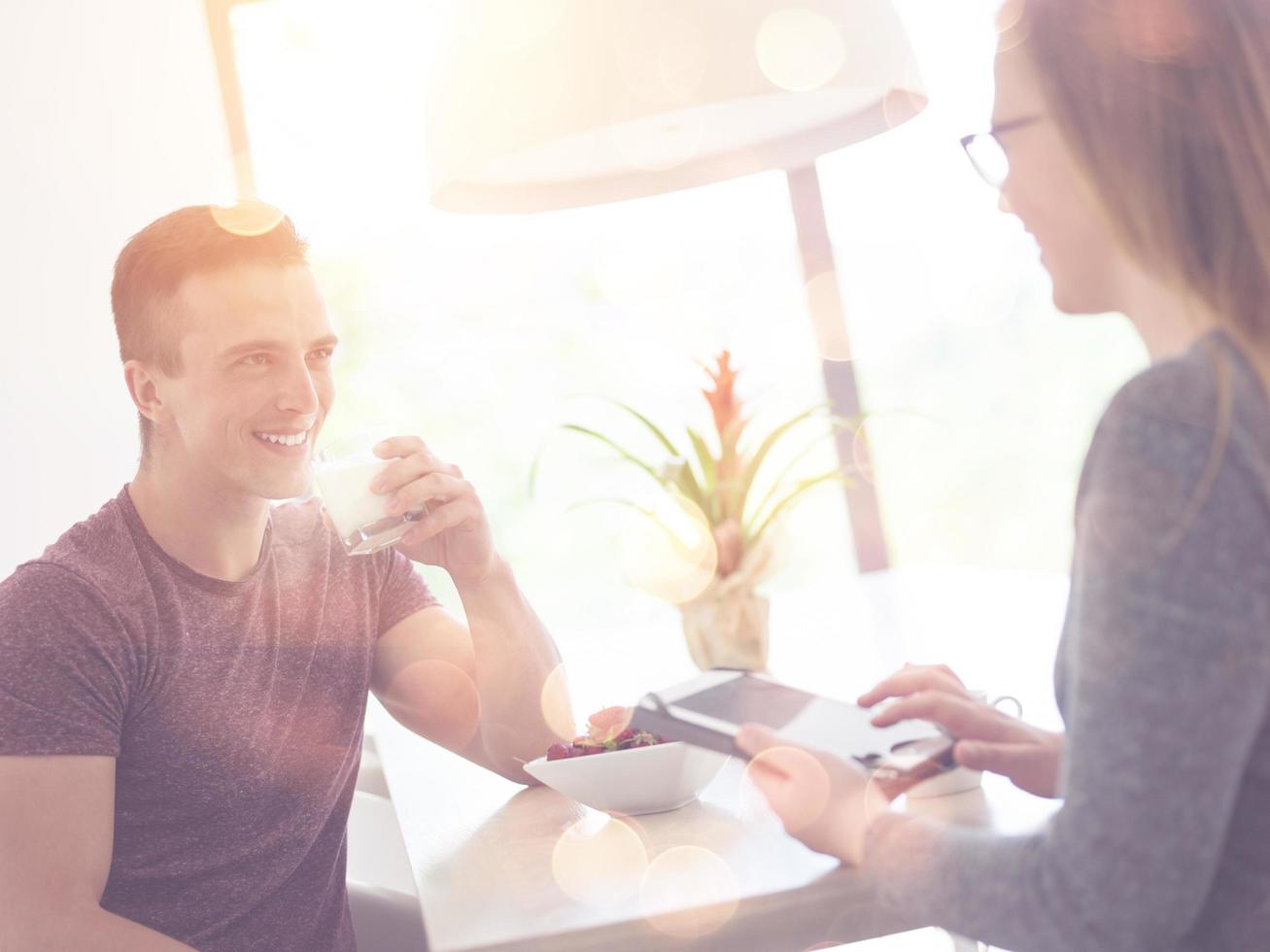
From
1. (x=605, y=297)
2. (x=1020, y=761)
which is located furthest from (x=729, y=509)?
(x=605, y=297)

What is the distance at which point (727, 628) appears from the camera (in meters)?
1.80

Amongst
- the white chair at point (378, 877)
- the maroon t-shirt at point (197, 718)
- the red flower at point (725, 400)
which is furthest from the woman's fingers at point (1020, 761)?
the red flower at point (725, 400)

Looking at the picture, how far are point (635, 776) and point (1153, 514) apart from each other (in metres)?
0.66

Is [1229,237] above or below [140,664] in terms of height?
above

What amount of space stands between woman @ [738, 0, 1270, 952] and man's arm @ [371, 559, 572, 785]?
71cm

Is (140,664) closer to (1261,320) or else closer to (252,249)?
(252,249)

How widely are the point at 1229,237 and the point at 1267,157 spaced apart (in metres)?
0.05

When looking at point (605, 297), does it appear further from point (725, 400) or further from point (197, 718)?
point (197, 718)

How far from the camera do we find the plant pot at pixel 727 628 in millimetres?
1799

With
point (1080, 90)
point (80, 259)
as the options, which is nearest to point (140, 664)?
point (1080, 90)

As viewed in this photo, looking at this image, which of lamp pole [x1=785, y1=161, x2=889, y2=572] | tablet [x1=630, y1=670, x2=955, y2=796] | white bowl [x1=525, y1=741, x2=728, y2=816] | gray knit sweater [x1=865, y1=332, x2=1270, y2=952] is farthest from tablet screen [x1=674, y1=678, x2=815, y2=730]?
lamp pole [x1=785, y1=161, x2=889, y2=572]

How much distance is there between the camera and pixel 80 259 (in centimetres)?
291

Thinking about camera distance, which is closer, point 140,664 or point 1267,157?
point 1267,157

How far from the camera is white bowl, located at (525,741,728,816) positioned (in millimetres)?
1179
